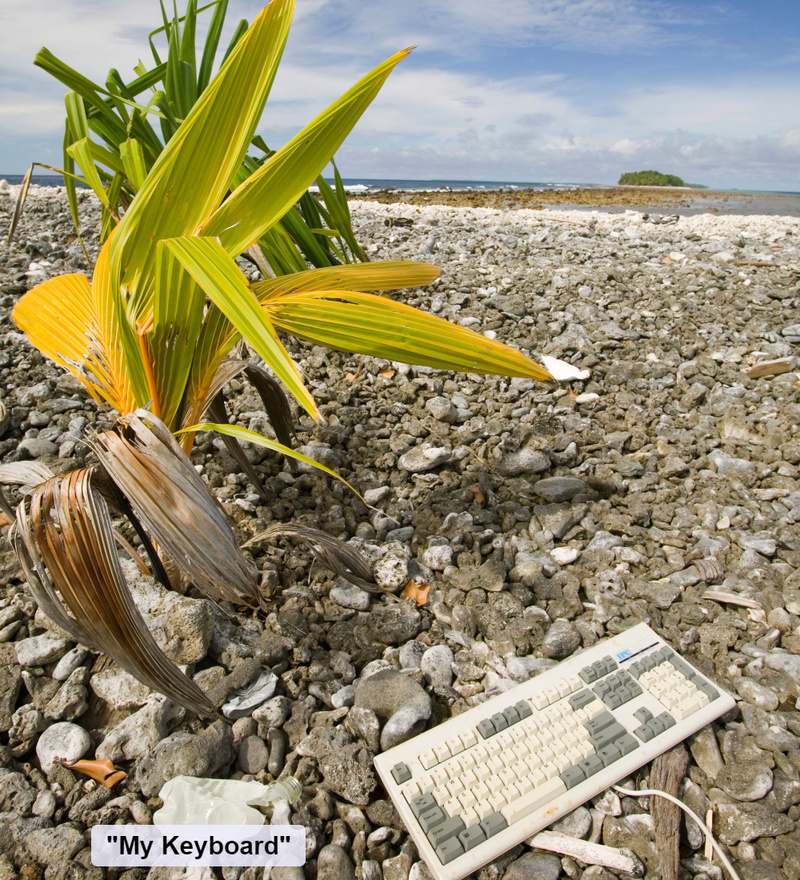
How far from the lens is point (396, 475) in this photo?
130cm

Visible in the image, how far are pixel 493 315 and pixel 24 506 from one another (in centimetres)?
164

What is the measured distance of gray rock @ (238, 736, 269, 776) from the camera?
0.75m

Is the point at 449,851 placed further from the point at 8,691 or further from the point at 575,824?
the point at 8,691

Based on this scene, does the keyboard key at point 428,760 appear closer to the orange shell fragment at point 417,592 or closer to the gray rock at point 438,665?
the gray rock at point 438,665

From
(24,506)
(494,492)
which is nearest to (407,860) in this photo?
(24,506)

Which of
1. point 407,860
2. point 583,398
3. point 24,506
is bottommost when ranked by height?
point 407,860

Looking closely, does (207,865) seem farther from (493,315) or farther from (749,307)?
(749,307)

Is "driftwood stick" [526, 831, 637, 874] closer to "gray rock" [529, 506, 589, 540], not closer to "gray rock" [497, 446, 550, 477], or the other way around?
"gray rock" [529, 506, 589, 540]

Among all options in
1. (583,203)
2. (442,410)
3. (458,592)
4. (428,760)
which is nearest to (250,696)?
(428,760)

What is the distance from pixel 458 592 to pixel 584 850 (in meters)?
0.42

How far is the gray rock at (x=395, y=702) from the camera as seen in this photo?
78 centimetres

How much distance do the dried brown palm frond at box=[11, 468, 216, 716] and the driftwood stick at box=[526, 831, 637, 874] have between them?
1.58 ft

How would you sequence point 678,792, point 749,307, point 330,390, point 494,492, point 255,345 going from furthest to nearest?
1. point 749,307
2. point 330,390
3. point 494,492
4. point 678,792
5. point 255,345

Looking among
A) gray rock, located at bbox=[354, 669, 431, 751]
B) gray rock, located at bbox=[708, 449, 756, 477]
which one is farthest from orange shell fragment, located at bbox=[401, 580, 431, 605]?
gray rock, located at bbox=[708, 449, 756, 477]
